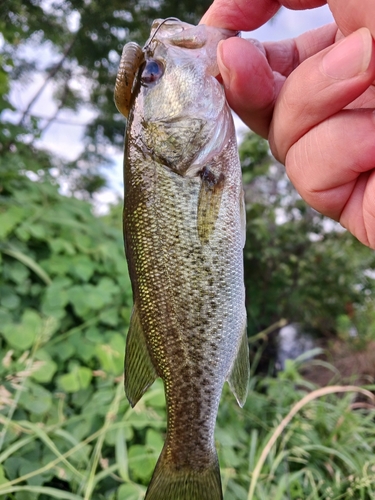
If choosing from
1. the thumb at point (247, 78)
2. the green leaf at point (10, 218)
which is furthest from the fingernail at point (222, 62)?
the green leaf at point (10, 218)

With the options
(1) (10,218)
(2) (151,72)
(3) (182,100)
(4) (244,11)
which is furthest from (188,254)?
(1) (10,218)

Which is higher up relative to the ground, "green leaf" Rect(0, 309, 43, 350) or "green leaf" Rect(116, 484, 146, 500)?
"green leaf" Rect(0, 309, 43, 350)

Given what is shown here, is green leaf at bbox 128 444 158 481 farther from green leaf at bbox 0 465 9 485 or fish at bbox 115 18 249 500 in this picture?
fish at bbox 115 18 249 500

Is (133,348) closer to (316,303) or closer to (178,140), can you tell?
(178,140)

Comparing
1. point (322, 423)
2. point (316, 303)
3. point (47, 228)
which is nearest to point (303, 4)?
point (47, 228)

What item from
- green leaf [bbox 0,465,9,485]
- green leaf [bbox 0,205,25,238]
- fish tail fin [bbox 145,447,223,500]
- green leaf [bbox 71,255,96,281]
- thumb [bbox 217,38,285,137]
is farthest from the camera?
green leaf [bbox 71,255,96,281]

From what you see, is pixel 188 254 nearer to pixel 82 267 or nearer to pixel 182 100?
pixel 182 100

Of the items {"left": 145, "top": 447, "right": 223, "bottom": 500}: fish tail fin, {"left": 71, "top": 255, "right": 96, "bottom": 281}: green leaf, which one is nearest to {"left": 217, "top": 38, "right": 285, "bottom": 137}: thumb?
{"left": 145, "top": 447, "right": 223, "bottom": 500}: fish tail fin
